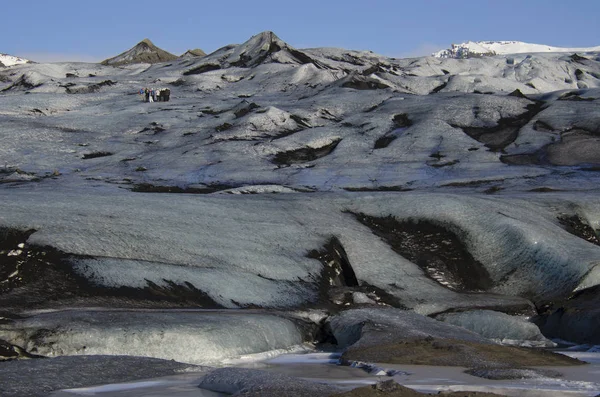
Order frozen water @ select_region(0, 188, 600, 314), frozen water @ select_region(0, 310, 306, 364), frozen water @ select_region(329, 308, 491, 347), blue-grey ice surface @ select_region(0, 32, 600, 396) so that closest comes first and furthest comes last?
frozen water @ select_region(0, 310, 306, 364) < frozen water @ select_region(329, 308, 491, 347) < blue-grey ice surface @ select_region(0, 32, 600, 396) < frozen water @ select_region(0, 188, 600, 314)

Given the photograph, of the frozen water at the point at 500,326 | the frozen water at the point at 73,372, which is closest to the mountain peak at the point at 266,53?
the frozen water at the point at 500,326

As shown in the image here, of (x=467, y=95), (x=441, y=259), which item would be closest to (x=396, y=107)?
(x=467, y=95)

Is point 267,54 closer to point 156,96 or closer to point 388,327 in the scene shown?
point 156,96

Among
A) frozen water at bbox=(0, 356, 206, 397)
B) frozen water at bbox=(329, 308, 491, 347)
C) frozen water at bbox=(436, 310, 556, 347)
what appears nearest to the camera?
frozen water at bbox=(0, 356, 206, 397)

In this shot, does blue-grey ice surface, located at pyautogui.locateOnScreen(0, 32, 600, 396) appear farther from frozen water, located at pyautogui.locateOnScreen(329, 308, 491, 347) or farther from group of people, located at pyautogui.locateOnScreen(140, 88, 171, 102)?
group of people, located at pyautogui.locateOnScreen(140, 88, 171, 102)

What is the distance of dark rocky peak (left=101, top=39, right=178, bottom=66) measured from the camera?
117m

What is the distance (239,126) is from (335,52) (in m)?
41.3

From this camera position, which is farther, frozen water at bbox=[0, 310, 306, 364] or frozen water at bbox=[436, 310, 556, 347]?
frozen water at bbox=[436, 310, 556, 347]

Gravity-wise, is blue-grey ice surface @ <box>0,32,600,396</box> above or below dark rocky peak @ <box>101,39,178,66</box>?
below

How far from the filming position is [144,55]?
118500 mm

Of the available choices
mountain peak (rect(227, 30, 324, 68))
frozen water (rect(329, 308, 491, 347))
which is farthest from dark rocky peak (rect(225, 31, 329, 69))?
frozen water (rect(329, 308, 491, 347))

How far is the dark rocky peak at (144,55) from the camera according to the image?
11700cm

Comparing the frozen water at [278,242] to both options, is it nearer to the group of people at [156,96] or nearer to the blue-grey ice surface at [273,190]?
the blue-grey ice surface at [273,190]

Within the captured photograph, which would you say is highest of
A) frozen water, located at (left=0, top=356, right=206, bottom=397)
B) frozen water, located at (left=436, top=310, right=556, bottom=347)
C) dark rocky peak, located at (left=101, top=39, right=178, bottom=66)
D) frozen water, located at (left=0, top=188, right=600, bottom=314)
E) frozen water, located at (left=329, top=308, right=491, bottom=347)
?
dark rocky peak, located at (left=101, top=39, right=178, bottom=66)
